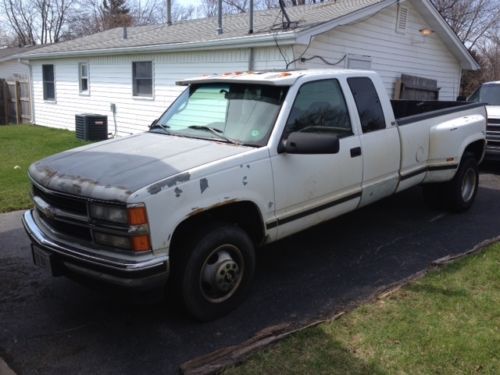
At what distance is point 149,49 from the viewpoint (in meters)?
13.4

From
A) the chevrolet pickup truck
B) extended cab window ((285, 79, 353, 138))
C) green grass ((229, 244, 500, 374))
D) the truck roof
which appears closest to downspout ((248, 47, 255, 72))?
the chevrolet pickup truck

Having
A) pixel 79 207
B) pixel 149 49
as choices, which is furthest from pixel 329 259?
pixel 149 49

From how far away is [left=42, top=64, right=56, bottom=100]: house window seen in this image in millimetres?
18828

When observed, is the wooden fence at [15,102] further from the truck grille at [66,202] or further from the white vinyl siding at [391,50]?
the truck grille at [66,202]

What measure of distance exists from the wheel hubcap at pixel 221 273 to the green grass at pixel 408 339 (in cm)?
69

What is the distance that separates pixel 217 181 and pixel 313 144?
84 centimetres

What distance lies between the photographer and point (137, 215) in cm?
319

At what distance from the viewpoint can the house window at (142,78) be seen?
46.6ft

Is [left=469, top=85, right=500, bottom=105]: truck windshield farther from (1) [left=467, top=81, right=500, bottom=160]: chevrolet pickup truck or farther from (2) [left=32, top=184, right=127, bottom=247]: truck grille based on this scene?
(2) [left=32, top=184, right=127, bottom=247]: truck grille

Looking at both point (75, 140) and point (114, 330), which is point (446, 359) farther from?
point (75, 140)

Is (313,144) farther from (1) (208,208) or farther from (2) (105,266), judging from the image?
(2) (105,266)

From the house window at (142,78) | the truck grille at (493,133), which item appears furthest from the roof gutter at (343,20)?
the house window at (142,78)

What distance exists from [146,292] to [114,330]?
66 centimetres

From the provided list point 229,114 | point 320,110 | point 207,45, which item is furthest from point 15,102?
point 320,110
